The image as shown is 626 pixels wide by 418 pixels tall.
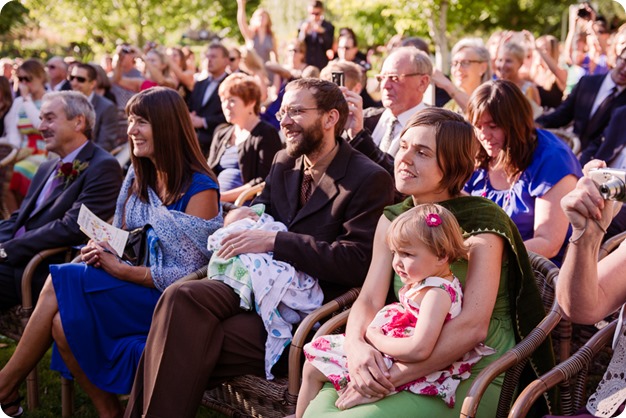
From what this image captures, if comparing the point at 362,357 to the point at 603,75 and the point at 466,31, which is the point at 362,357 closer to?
the point at 603,75

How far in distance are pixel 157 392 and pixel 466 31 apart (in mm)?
29109

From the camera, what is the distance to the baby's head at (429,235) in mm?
2896

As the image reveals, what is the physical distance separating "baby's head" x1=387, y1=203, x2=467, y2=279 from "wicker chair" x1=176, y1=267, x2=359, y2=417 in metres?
0.68

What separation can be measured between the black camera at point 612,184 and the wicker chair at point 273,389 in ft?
5.27

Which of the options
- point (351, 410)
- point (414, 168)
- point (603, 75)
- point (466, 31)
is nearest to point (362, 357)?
point (351, 410)

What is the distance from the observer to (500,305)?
318cm

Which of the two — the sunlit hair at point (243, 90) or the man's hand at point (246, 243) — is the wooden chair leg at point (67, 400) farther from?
the sunlit hair at point (243, 90)

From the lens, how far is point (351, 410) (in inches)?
115

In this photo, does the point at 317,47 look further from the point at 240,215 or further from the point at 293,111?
the point at 240,215

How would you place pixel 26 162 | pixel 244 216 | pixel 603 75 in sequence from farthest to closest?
1. pixel 26 162
2. pixel 603 75
3. pixel 244 216

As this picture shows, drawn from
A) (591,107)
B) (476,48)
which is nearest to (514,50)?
(476,48)

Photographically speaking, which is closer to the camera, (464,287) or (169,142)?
(464,287)

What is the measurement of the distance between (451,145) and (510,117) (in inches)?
44.6

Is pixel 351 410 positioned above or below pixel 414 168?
below
